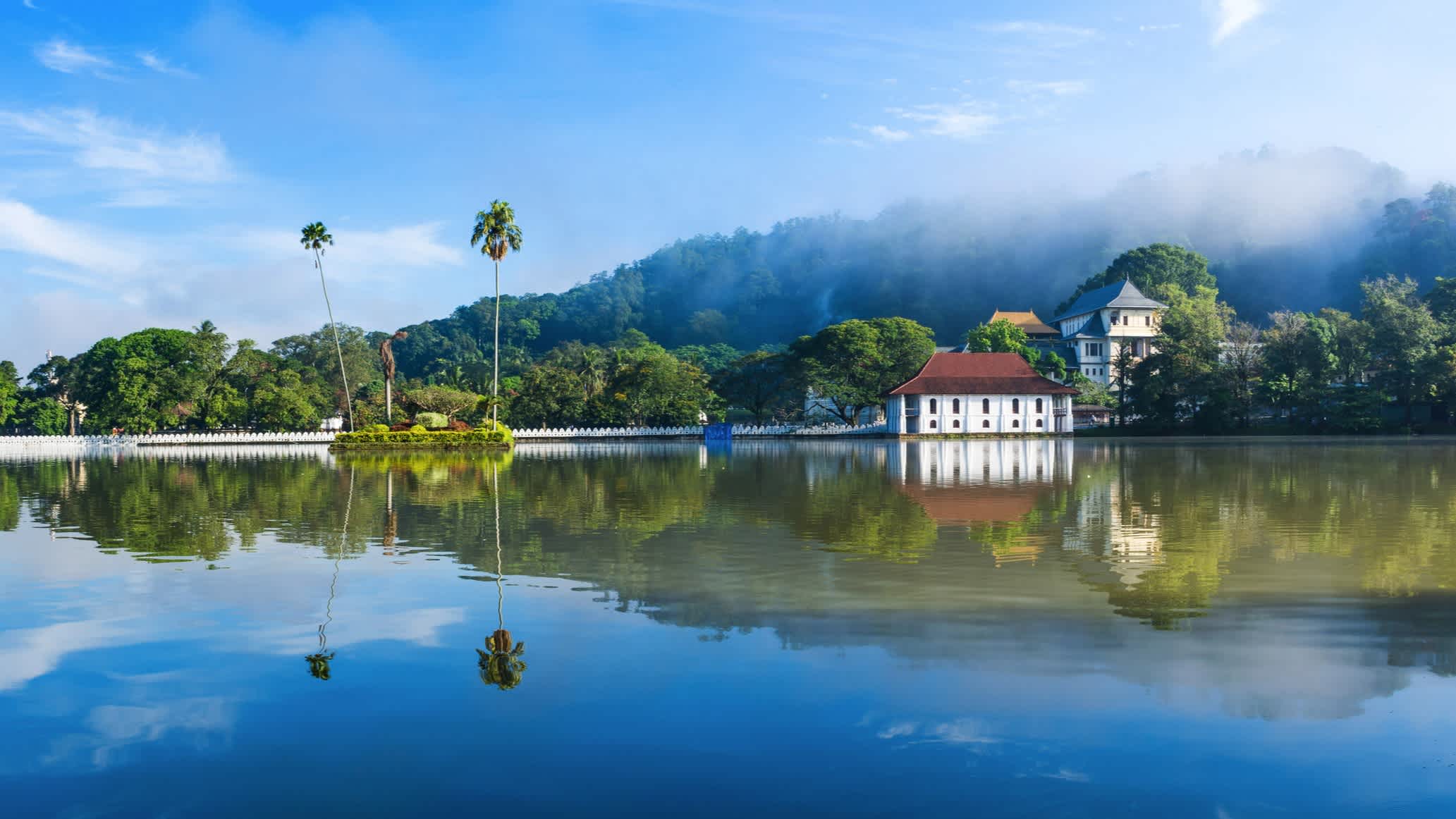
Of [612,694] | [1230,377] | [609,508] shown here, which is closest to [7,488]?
[609,508]

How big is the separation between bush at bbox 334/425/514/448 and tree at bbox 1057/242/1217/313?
82958 mm

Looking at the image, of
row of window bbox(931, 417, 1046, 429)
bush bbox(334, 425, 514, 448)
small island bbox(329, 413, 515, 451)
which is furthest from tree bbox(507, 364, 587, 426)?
row of window bbox(931, 417, 1046, 429)

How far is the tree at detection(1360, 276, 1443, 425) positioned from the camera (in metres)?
56.6

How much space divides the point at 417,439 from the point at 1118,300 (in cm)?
7366

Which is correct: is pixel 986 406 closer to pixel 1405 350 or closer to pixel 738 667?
pixel 1405 350

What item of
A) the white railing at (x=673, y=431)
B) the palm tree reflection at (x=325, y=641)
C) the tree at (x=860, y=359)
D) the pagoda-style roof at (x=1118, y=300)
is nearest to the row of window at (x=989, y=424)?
the white railing at (x=673, y=431)

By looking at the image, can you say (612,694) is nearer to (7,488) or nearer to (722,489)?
(722,489)

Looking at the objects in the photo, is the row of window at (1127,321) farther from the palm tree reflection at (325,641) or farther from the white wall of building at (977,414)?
the palm tree reflection at (325,641)

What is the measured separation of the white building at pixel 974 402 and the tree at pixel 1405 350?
690 inches

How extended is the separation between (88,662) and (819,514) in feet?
37.1

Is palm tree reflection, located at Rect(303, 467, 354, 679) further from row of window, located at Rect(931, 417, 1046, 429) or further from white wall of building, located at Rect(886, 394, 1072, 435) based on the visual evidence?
row of window, located at Rect(931, 417, 1046, 429)

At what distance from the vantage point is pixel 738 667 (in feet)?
22.6

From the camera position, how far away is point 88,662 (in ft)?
24.1

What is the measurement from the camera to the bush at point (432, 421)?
5212 cm
